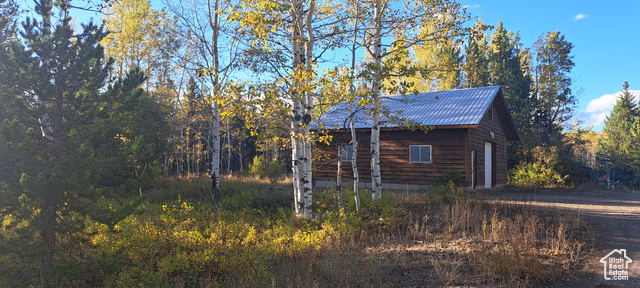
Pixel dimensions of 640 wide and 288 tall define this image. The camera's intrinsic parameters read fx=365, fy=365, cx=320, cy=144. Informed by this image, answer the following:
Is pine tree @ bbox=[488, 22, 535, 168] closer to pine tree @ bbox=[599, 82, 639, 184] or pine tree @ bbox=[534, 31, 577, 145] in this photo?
pine tree @ bbox=[534, 31, 577, 145]

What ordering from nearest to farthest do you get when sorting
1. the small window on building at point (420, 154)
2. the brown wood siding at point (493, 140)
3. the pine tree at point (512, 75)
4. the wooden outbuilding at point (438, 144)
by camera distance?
1. the wooden outbuilding at point (438, 144)
2. the small window on building at point (420, 154)
3. the brown wood siding at point (493, 140)
4. the pine tree at point (512, 75)

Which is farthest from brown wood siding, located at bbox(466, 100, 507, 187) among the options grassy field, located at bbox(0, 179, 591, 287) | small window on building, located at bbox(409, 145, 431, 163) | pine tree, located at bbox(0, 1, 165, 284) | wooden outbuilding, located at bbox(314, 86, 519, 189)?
pine tree, located at bbox(0, 1, 165, 284)

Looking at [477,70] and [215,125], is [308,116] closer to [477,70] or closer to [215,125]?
[215,125]

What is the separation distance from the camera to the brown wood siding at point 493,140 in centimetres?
1755

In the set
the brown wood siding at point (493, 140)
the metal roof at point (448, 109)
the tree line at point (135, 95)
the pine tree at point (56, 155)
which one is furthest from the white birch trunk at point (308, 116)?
the brown wood siding at point (493, 140)

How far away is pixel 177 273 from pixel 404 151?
525 inches

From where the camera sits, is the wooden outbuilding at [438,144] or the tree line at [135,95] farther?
the wooden outbuilding at [438,144]

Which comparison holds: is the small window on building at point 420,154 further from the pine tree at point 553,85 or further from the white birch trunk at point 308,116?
the pine tree at point 553,85

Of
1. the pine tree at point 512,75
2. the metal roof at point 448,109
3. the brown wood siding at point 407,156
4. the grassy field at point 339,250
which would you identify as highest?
the pine tree at point 512,75

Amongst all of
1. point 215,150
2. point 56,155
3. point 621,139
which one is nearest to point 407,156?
point 215,150

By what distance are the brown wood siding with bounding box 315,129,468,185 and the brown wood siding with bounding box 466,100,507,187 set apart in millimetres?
622

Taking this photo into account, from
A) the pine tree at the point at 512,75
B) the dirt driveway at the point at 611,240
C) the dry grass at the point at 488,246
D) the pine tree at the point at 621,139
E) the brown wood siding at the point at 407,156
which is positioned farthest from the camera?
the pine tree at the point at 621,139

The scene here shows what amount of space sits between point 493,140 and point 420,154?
16.9 feet

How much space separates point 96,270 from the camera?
5.79 metres
